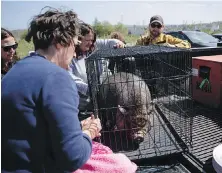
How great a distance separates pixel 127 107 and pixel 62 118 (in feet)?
4.68

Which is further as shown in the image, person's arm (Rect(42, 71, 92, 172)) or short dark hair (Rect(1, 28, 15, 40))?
short dark hair (Rect(1, 28, 15, 40))

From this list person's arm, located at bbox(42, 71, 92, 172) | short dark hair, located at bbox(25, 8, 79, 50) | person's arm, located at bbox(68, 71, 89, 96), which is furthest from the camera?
person's arm, located at bbox(68, 71, 89, 96)

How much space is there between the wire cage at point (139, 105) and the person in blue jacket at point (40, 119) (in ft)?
3.79

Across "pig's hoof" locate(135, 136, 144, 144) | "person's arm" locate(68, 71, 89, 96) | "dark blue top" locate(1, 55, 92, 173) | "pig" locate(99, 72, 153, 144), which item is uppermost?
"dark blue top" locate(1, 55, 92, 173)

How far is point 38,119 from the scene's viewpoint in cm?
117

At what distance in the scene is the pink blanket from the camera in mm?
1544

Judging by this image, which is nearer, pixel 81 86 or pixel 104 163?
pixel 104 163

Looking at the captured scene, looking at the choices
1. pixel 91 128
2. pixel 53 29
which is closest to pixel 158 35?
pixel 91 128

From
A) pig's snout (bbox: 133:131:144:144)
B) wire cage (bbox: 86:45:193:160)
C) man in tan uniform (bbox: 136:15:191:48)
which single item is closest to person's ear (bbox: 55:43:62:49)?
wire cage (bbox: 86:45:193:160)

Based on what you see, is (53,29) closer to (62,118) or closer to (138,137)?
(62,118)

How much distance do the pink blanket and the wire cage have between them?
71 centimetres

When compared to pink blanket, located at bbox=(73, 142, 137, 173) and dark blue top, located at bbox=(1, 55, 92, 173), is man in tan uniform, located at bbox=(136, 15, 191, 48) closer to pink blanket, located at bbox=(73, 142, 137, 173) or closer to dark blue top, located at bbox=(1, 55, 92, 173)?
pink blanket, located at bbox=(73, 142, 137, 173)

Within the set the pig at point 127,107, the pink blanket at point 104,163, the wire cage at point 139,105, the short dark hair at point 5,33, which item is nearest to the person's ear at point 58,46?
the pink blanket at point 104,163

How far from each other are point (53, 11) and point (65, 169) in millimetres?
738
